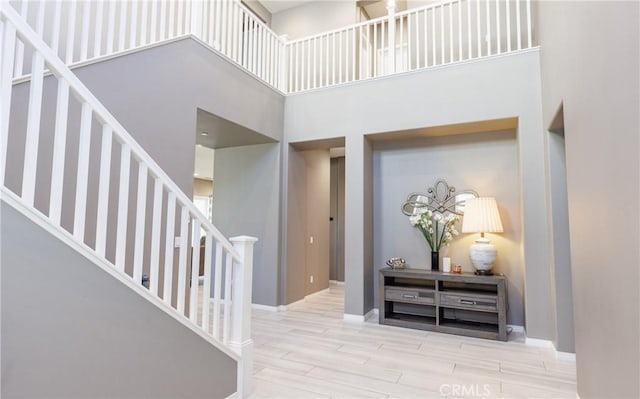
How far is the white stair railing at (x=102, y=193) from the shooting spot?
1339mm

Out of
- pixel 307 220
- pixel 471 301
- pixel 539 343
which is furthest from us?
pixel 307 220

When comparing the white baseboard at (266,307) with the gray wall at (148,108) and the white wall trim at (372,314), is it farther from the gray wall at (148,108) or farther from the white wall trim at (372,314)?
the gray wall at (148,108)

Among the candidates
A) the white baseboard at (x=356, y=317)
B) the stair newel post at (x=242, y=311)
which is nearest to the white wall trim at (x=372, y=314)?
the white baseboard at (x=356, y=317)

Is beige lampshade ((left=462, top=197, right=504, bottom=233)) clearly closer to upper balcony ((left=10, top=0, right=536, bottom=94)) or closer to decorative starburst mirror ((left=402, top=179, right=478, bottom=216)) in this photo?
decorative starburst mirror ((left=402, top=179, right=478, bottom=216))

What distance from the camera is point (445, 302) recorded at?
3.87m

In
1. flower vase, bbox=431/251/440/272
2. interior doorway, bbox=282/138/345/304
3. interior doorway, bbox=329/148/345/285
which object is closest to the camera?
flower vase, bbox=431/251/440/272

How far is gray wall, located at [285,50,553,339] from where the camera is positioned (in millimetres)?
3553

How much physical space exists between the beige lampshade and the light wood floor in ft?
3.82

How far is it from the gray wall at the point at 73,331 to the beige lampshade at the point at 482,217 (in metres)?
3.15

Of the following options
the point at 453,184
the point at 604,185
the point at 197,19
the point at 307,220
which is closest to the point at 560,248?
the point at 453,184

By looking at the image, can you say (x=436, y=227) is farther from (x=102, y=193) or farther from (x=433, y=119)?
(x=102, y=193)

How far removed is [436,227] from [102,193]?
3.69 metres

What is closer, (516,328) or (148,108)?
(148,108)

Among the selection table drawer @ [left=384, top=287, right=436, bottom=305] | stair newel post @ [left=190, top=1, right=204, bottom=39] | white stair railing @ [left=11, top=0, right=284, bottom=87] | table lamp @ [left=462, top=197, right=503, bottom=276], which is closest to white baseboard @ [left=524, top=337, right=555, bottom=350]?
table lamp @ [left=462, top=197, right=503, bottom=276]
